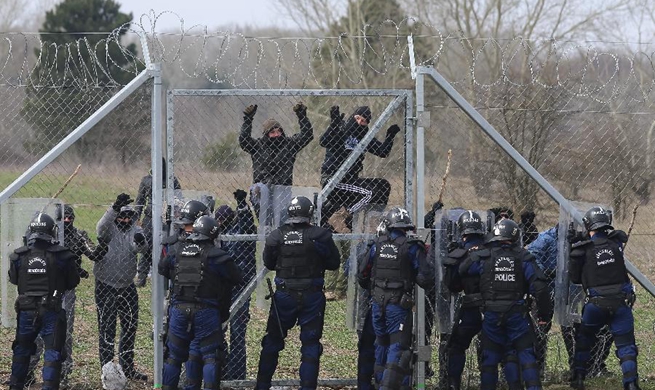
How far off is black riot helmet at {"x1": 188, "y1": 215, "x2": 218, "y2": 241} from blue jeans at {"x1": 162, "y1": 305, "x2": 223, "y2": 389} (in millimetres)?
582

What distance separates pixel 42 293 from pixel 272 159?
2.26 metres

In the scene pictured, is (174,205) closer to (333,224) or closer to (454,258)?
(333,224)

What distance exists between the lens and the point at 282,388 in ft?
30.2

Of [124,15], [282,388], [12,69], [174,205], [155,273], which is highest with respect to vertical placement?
[124,15]

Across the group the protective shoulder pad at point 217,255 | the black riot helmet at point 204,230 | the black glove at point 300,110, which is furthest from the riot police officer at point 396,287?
the black riot helmet at point 204,230

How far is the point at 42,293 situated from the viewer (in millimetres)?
8344

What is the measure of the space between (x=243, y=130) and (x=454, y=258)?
2.14 meters

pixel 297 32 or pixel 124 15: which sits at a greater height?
pixel 124 15

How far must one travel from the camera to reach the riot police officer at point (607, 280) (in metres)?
8.88

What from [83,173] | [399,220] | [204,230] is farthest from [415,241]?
[83,173]

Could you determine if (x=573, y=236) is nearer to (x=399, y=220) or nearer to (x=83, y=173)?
(x=399, y=220)

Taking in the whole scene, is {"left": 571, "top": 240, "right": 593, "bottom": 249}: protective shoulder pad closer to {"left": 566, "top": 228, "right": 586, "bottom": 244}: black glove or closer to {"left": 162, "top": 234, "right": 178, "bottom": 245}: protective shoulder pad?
{"left": 566, "top": 228, "right": 586, "bottom": 244}: black glove

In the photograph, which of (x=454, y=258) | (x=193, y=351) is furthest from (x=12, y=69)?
(x=454, y=258)

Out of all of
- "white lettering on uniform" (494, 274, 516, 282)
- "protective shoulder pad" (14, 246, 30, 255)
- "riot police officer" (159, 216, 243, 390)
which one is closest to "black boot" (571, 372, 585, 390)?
"white lettering on uniform" (494, 274, 516, 282)
